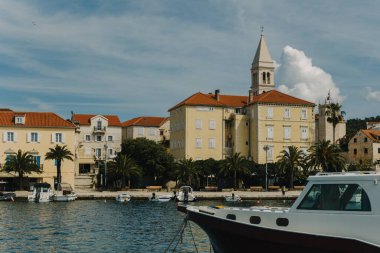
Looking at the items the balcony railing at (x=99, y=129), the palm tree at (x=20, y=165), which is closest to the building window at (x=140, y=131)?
the balcony railing at (x=99, y=129)

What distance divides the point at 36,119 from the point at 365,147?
7458 cm

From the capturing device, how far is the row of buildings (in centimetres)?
9925

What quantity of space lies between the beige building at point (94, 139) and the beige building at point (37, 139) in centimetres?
2219

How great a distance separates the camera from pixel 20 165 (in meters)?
90.7

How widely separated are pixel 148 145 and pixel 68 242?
73.5 metres

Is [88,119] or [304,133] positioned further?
[88,119]

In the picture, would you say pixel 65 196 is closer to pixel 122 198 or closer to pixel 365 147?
pixel 122 198

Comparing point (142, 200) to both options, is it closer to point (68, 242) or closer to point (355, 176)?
point (68, 242)

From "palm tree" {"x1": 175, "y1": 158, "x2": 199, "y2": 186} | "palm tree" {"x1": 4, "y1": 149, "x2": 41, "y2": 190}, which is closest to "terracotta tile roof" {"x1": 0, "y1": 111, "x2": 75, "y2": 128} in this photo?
"palm tree" {"x1": 4, "y1": 149, "x2": 41, "y2": 190}

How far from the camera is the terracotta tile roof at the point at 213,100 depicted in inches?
4577

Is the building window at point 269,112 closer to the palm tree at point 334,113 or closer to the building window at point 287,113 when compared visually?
the building window at point 287,113

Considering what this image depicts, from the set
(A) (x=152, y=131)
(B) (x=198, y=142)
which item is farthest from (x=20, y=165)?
(A) (x=152, y=131)

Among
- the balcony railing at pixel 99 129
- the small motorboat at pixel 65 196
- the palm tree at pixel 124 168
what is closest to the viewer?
the small motorboat at pixel 65 196

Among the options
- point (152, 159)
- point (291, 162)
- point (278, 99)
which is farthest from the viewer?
point (278, 99)
